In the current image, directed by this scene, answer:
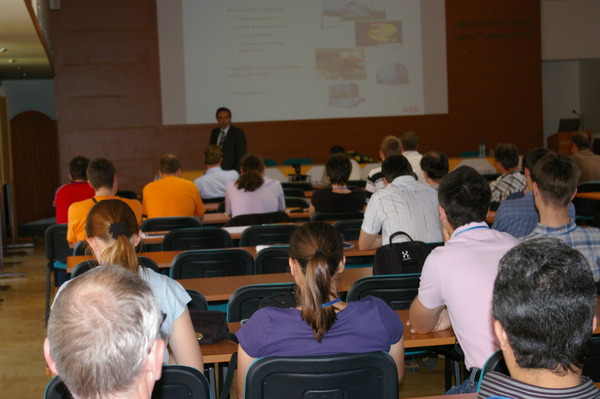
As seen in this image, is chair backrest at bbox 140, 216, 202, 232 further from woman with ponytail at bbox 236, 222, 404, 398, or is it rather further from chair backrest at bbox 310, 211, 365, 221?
woman with ponytail at bbox 236, 222, 404, 398

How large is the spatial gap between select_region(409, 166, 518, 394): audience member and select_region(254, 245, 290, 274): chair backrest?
1.56 metres

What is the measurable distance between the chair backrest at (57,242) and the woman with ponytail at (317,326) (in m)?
4.12

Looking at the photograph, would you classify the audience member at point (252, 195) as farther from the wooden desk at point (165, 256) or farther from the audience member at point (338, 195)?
the wooden desk at point (165, 256)

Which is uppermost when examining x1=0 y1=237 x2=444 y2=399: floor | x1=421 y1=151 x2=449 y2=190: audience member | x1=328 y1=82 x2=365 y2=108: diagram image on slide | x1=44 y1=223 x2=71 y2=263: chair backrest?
x1=328 y1=82 x2=365 y2=108: diagram image on slide

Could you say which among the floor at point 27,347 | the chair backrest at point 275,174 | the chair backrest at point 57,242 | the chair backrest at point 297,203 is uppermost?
the chair backrest at point 275,174

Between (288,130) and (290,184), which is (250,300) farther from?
(288,130)

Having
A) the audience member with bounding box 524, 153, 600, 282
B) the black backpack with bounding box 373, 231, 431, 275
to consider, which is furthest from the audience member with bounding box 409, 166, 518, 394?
the black backpack with bounding box 373, 231, 431, 275

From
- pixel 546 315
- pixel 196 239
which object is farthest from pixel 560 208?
pixel 196 239

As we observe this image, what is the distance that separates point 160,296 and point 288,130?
34.9ft

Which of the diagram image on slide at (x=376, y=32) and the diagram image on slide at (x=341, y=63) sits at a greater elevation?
the diagram image on slide at (x=376, y=32)

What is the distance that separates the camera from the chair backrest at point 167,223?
5.84m

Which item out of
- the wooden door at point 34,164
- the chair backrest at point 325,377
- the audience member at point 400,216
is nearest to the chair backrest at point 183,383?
the chair backrest at point 325,377

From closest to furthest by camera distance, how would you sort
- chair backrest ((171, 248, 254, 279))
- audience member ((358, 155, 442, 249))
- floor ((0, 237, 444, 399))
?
chair backrest ((171, 248, 254, 279)) → floor ((0, 237, 444, 399)) → audience member ((358, 155, 442, 249))

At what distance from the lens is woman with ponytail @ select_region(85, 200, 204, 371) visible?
2.51 meters
